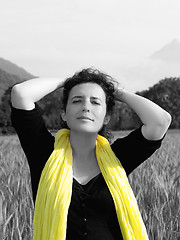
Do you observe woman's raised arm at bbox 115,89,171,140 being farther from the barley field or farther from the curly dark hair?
the barley field

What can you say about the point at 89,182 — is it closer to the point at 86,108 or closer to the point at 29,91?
the point at 86,108

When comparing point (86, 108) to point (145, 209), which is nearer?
point (86, 108)

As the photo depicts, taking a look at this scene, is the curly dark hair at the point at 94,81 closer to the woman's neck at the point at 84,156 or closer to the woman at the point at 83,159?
the woman at the point at 83,159

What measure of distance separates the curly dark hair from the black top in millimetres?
127

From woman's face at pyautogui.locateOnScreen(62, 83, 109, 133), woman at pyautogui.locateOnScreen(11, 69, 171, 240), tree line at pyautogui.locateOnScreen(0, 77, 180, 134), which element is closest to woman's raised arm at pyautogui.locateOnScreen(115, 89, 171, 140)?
woman at pyautogui.locateOnScreen(11, 69, 171, 240)

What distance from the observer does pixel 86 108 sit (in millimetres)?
1132

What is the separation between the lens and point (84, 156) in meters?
1.21

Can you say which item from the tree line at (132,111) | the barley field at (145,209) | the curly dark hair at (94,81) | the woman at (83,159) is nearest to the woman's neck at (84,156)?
the woman at (83,159)

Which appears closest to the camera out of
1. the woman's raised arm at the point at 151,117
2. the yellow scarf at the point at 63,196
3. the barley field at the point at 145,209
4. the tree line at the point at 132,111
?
the yellow scarf at the point at 63,196

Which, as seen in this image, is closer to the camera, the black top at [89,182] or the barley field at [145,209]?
the black top at [89,182]

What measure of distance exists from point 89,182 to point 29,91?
0.33 meters

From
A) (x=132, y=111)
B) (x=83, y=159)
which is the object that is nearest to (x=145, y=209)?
(x=83, y=159)

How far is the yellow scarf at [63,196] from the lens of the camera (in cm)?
109

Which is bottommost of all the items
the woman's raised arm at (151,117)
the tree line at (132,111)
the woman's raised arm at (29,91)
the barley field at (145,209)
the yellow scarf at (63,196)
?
the tree line at (132,111)
